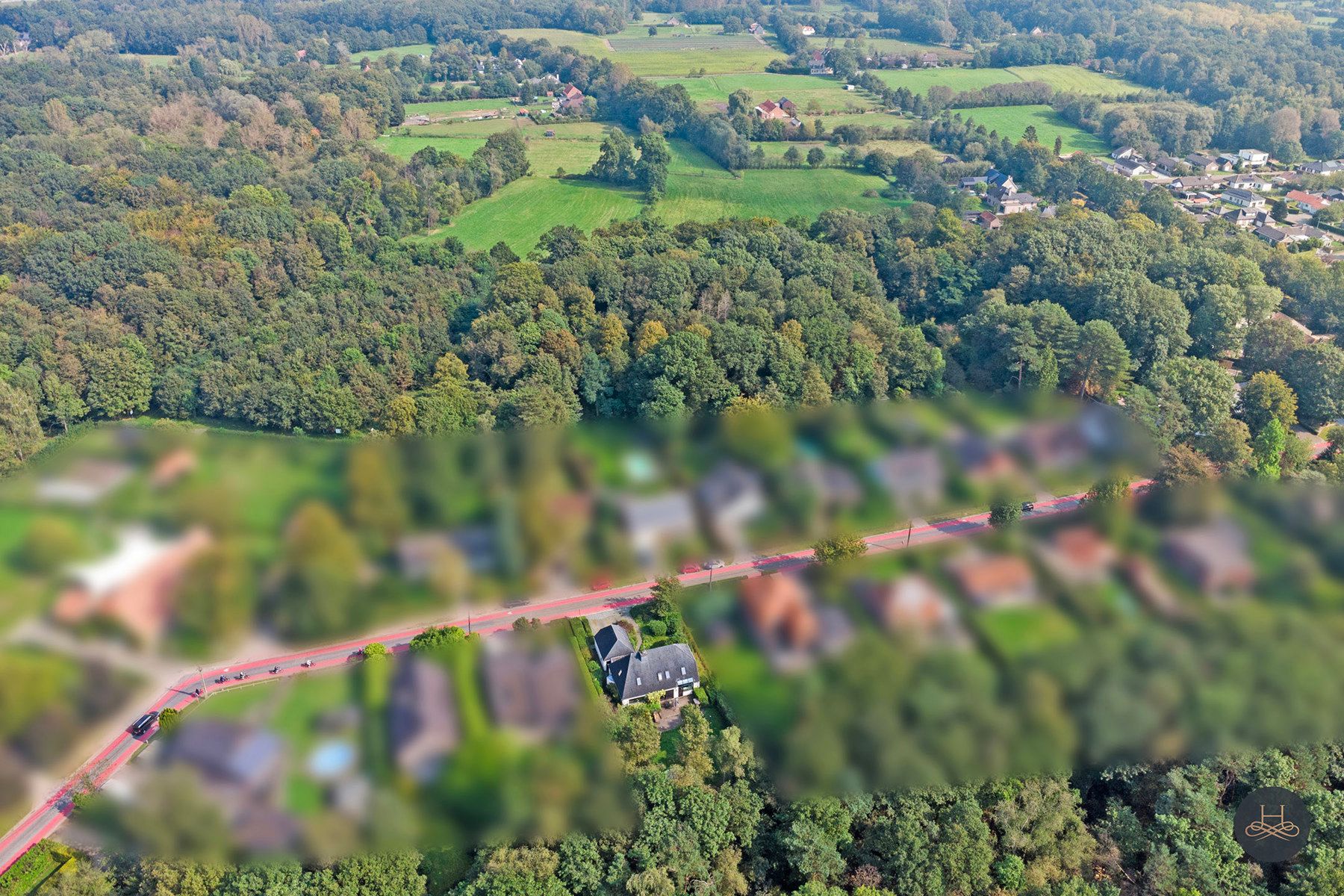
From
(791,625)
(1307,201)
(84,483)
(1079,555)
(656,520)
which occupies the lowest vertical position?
(1307,201)

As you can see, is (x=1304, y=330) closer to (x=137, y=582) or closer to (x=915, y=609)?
(x=915, y=609)


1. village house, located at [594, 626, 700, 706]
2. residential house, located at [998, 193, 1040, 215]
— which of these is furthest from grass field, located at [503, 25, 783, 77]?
village house, located at [594, 626, 700, 706]

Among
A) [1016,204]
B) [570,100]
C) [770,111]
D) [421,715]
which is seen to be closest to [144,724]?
[421,715]

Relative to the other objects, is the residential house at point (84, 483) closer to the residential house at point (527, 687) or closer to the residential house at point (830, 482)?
the residential house at point (527, 687)

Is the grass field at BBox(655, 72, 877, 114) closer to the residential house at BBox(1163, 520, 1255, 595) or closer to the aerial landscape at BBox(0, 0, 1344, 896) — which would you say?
the aerial landscape at BBox(0, 0, 1344, 896)

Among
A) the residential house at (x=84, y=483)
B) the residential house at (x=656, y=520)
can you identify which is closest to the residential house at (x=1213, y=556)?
the residential house at (x=656, y=520)

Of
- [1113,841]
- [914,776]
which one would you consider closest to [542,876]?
[914,776]

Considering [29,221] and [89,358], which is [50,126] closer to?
[29,221]
